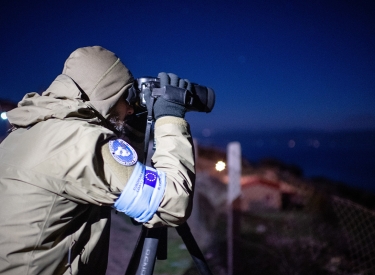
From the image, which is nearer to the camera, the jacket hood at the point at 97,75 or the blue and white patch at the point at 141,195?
the blue and white patch at the point at 141,195

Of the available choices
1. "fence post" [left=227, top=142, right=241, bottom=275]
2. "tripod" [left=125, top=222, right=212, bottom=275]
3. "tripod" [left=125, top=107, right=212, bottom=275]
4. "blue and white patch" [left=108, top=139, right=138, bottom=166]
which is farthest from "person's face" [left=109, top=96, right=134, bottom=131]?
"fence post" [left=227, top=142, right=241, bottom=275]

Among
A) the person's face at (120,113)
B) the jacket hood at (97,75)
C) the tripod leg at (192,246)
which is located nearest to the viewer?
the jacket hood at (97,75)

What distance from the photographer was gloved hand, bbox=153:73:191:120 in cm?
131

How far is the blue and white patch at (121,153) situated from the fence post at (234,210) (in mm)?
2280

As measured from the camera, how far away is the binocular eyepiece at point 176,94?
1316 mm

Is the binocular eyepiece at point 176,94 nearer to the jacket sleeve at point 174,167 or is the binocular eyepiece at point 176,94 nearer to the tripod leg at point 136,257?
the jacket sleeve at point 174,167

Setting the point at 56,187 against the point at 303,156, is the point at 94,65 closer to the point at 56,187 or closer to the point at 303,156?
the point at 56,187

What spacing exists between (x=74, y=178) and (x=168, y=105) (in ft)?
1.66

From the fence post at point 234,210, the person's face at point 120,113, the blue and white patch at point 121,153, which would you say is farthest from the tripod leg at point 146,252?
the fence post at point 234,210

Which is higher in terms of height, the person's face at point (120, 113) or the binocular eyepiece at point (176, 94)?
the binocular eyepiece at point (176, 94)

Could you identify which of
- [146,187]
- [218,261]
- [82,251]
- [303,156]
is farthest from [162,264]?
[303,156]

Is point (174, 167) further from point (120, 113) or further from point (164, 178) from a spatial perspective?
point (120, 113)

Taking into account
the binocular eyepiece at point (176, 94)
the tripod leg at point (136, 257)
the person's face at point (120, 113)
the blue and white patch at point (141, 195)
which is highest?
the binocular eyepiece at point (176, 94)

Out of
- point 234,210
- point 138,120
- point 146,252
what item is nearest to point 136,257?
point 146,252
